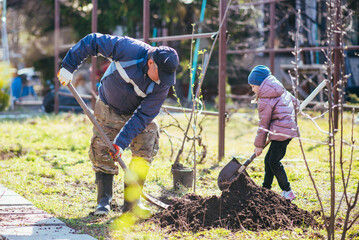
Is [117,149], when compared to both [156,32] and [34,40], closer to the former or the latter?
[156,32]

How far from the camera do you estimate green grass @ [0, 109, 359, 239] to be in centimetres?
362

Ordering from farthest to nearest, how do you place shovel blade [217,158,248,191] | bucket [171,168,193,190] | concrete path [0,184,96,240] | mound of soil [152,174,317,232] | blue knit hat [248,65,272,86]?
bucket [171,168,193,190]
shovel blade [217,158,248,191]
blue knit hat [248,65,272,86]
mound of soil [152,174,317,232]
concrete path [0,184,96,240]

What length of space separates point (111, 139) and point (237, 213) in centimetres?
128

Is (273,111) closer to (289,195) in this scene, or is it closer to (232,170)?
(232,170)

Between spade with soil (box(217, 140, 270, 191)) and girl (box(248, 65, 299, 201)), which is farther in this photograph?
spade with soil (box(217, 140, 270, 191))

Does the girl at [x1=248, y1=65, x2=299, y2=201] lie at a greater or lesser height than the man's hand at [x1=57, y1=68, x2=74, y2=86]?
lesser

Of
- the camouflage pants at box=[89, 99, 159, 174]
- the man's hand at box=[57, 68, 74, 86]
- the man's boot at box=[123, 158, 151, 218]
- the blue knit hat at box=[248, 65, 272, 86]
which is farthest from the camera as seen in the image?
the blue knit hat at box=[248, 65, 272, 86]

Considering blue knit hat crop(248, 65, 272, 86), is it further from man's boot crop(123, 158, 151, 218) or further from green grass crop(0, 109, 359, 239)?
man's boot crop(123, 158, 151, 218)

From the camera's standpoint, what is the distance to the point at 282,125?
4363 mm

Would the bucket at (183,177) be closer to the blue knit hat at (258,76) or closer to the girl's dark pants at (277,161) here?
the girl's dark pants at (277,161)

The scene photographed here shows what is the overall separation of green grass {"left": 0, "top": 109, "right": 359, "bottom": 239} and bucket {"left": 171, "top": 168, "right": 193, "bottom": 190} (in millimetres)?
81

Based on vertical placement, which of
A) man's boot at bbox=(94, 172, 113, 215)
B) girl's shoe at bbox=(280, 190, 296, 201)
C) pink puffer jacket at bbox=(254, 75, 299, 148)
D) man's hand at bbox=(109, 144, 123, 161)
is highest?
pink puffer jacket at bbox=(254, 75, 299, 148)

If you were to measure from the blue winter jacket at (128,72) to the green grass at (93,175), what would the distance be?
31.4 inches

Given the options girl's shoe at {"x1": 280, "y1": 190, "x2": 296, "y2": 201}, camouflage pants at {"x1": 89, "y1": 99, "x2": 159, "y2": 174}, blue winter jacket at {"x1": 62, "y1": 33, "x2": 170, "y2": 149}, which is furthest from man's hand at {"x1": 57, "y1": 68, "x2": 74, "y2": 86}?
girl's shoe at {"x1": 280, "y1": 190, "x2": 296, "y2": 201}
